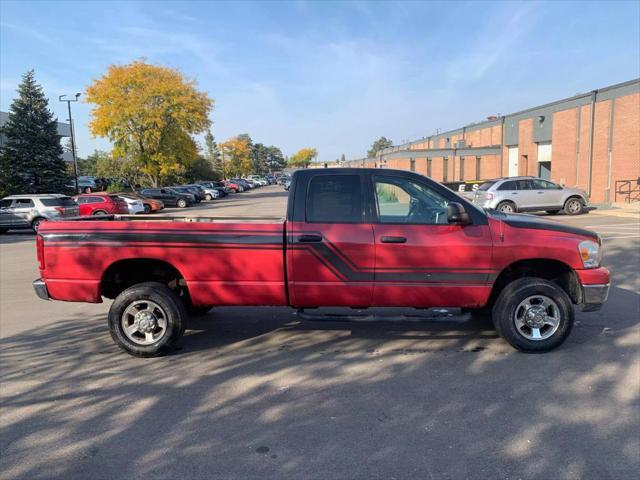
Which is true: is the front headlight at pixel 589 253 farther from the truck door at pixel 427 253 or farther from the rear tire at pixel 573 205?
the rear tire at pixel 573 205

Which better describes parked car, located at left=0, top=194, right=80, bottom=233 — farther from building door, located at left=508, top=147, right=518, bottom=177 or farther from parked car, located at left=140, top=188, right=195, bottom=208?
building door, located at left=508, top=147, right=518, bottom=177

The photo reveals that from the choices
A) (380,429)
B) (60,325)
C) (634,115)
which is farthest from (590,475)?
(634,115)

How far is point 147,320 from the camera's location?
523cm

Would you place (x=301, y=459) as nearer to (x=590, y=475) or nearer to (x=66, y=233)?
(x=590, y=475)

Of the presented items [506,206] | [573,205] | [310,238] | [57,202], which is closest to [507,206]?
[506,206]

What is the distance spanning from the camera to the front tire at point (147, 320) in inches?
204

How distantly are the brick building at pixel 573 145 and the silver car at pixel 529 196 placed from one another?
7.80 metres

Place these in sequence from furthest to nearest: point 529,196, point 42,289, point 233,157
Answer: point 233,157 → point 529,196 → point 42,289

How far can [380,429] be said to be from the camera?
366 cm

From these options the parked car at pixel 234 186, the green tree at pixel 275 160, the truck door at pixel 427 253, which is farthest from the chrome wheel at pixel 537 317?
the green tree at pixel 275 160

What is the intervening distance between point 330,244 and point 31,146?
36203 mm

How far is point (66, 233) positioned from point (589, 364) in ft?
18.0

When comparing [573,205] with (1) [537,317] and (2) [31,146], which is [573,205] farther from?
(2) [31,146]

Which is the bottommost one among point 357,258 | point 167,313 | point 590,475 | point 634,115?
point 590,475
